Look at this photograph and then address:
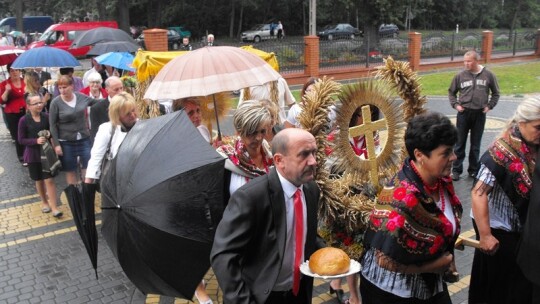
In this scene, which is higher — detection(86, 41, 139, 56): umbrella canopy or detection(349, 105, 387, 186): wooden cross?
detection(86, 41, 139, 56): umbrella canopy

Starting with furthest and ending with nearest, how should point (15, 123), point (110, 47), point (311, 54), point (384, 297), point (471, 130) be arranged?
point (311, 54) < point (110, 47) < point (15, 123) < point (471, 130) < point (384, 297)

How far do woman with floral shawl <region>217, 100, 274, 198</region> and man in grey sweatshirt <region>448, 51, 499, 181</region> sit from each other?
531 cm

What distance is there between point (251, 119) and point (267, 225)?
932mm

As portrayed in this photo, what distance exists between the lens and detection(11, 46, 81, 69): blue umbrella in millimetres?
8602

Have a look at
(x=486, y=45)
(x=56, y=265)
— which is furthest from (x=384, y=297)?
(x=486, y=45)

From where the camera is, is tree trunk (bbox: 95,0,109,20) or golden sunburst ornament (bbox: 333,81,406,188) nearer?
golden sunburst ornament (bbox: 333,81,406,188)

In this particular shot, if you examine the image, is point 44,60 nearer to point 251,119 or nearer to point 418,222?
point 251,119

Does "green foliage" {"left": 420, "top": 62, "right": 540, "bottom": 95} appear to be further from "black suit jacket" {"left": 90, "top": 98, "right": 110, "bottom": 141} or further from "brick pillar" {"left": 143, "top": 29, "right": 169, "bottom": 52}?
"black suit jacket" {"left": 90, "top": 98, "right": 110, "bottom": 141}

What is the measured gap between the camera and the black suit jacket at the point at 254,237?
246 cm

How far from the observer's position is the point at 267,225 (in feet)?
8.43

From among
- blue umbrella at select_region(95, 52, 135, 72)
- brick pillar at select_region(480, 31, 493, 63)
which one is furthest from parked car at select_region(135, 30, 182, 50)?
blue umbrella at select_region(95, 52, 135, 72)

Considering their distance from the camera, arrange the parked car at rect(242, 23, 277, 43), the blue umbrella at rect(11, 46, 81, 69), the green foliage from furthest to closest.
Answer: the parked car at rect(242, 23, 277, 43) → the green foliage → the blue umbrella at rect(11, 46, 81, 69)

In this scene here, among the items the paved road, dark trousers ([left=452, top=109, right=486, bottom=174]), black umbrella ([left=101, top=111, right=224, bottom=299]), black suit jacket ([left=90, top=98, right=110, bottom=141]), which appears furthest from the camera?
dark trousers ([left=452, top=109, right=486, bottom=174])

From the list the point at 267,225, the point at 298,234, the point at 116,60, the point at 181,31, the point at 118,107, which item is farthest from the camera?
the point at 181,31
